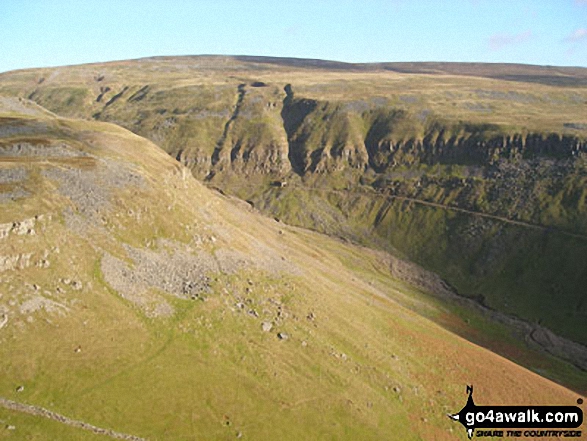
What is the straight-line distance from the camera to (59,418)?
55031mm

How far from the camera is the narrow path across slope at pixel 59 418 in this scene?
179ft

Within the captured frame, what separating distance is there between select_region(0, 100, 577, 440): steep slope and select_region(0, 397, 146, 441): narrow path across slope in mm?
344

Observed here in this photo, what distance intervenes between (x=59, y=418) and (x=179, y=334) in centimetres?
2010

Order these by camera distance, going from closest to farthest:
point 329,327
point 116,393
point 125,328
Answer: point 116,393, point 125,328, point 329,327

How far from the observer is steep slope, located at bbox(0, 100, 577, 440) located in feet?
198

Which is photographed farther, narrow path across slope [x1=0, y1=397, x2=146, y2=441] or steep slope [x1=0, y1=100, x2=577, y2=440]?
steep slope [x1=0, y1=100, x2=577, y2=440]

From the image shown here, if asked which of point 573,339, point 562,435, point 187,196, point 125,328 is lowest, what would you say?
point 573,339

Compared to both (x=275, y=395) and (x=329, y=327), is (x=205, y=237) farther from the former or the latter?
(x=275, y=395)

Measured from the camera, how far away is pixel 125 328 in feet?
228

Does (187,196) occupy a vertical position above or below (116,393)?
above

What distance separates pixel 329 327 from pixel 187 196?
46925 mm

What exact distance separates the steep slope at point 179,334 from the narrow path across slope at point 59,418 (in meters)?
0.34

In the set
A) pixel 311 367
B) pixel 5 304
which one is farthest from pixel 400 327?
pixel 5 304

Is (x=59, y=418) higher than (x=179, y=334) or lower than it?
lower
